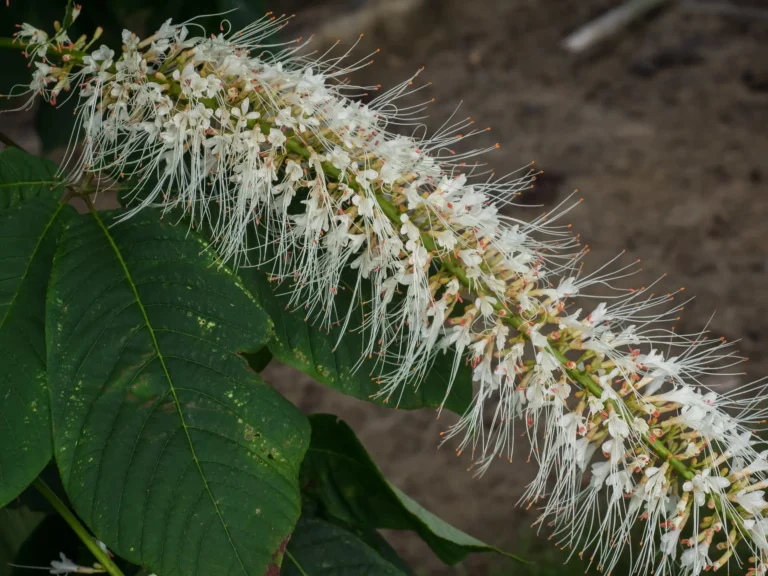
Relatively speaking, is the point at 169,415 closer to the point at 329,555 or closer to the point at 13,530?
the point at 329,555

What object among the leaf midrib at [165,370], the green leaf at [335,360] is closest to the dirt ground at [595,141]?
the green leaf at [335,360]

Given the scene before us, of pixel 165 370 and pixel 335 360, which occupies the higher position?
pixel 335 360

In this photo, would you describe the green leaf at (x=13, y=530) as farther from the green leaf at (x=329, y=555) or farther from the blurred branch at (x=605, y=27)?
the blurred branch at (x=605, y=27)

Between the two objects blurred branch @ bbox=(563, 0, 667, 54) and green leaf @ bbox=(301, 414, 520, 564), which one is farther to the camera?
blurred branch @ bbox=(563, 0, 667, 54)

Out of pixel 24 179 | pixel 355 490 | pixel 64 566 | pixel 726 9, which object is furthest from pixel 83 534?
pixel 726 9

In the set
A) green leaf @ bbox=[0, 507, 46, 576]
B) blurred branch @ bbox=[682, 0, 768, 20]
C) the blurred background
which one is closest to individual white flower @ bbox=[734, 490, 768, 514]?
green leaf @ bbox=[0, 507, 46, 576]

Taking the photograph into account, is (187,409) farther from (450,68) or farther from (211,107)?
(450,68)

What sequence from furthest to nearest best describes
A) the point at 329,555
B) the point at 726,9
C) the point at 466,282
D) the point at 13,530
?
the point at 726,9, the point at 13,530, the point at 329,555, the point at 466,282

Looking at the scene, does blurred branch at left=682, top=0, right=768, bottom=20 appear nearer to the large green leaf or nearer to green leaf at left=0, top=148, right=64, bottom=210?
the large green leaf
